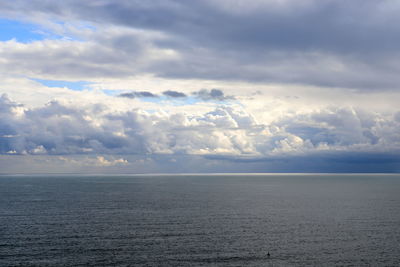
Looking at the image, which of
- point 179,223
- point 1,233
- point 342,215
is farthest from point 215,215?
point 1,233

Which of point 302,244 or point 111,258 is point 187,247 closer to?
point 111,258

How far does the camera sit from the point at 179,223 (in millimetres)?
122000

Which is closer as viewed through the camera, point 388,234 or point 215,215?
point 388,234

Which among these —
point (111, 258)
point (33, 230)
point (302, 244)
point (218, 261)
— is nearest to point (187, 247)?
point (218, 261)

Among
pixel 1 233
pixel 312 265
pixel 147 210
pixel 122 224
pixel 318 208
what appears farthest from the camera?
pixel 318 208

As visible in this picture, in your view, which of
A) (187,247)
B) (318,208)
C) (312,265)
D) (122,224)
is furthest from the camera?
(318,208)

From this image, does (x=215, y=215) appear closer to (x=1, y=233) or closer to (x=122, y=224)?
(x=122, y=224)

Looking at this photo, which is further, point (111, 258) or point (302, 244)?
point (302, 244)

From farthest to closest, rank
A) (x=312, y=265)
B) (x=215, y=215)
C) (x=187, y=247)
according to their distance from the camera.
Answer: (x=215, y=215) → (x=187, y=247) → (x=312, y=265)

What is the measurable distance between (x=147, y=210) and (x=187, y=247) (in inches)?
2599

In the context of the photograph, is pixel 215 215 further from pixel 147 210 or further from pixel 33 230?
pixel 33 230

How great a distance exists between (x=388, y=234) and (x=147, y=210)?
87207 mm

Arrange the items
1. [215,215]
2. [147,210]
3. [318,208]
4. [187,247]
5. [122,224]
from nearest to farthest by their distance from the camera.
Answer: [187,247]
[122,224]
[215,215]
[147,210]
[318,208]

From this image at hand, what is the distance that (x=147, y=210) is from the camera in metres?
153
